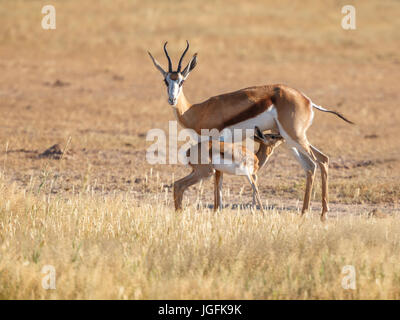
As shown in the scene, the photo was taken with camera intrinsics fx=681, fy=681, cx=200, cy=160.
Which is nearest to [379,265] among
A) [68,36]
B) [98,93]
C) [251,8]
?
[98,93]

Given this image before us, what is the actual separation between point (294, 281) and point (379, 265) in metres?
0.81

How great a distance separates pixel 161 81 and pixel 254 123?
13.6 metres

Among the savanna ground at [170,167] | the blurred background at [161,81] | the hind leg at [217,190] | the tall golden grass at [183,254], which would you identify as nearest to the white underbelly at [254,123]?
the hind leg at [217,190]

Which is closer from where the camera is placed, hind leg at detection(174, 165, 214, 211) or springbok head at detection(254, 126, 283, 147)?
hind leg at detection(174, 165, 214, 211)

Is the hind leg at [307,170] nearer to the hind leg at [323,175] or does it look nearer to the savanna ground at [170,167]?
the hind leg at [323,175]

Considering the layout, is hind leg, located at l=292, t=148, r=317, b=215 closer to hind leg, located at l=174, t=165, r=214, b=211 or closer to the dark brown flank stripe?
the dark brown flank stripe

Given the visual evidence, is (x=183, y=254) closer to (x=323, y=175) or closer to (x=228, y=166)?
(x=228, y=166)

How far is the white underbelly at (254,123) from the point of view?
27.9 feet

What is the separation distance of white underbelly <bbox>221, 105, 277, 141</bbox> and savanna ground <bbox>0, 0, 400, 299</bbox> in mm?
975

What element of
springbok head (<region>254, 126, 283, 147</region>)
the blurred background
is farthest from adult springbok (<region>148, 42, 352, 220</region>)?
the blurred background

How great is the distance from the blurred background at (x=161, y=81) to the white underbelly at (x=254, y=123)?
3.97 ft

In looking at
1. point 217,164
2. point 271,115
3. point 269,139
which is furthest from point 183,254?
point 269,139

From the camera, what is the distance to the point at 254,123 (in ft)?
28.0

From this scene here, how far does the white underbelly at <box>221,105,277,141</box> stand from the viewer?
27.9 ft
